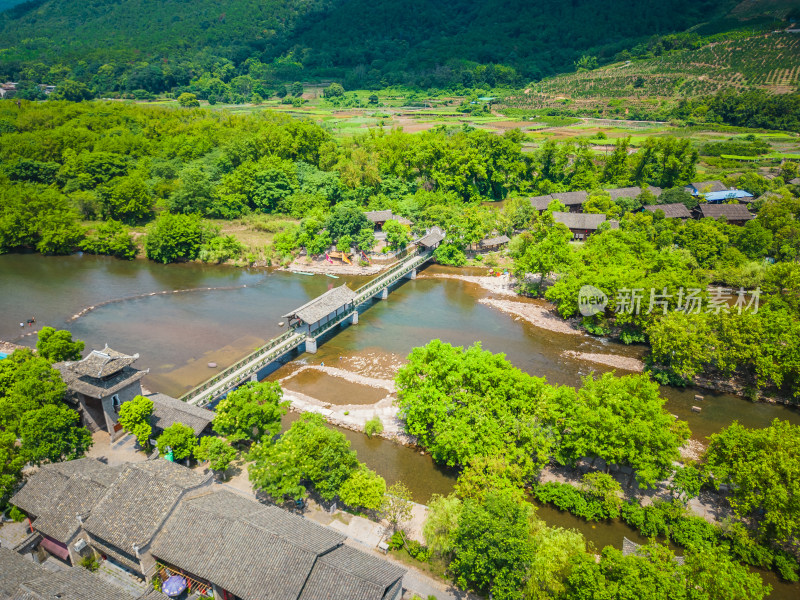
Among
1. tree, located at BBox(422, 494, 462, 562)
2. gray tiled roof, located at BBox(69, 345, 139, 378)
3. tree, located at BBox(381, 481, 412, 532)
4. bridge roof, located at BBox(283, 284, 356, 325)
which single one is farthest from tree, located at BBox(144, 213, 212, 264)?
tree, located at BBox(422, 494, 462, 562)

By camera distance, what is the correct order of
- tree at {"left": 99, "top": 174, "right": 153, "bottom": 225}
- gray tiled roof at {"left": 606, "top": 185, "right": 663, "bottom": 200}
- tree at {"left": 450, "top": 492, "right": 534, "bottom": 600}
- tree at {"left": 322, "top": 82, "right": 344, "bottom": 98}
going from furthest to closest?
tree at {"left": 322, "top": 82, "right": 344, "bottom": 98} → gray tiled roof at {"left": 606, "top": 185, "right": 663, "bottom": 200} → tree at {"left": 99, "top": 174, "right": 153, "bottom": 225} → tree at {"left": 450, "top": 492, "right": 534, "bottom": 600}

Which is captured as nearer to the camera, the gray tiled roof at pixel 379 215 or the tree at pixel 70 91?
the gray tiled roof at pixel 379 215

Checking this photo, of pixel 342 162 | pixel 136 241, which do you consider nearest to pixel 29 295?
pixel 136 241

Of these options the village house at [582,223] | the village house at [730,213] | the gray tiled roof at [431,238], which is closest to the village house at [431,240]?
the gray tiled roof at [431,238]

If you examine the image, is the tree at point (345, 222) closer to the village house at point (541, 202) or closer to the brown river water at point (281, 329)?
the brown river water at point (281, 329)

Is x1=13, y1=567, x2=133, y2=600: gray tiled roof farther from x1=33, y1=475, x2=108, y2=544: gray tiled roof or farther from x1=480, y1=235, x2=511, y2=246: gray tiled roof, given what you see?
x1=480, y1=235, x2=511, y2=246: gray tiled roof

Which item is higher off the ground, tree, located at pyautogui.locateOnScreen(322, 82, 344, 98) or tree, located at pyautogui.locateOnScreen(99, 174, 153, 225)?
tree, located at pyautogui.locateOnScreen(322, 82, 344, 98)
